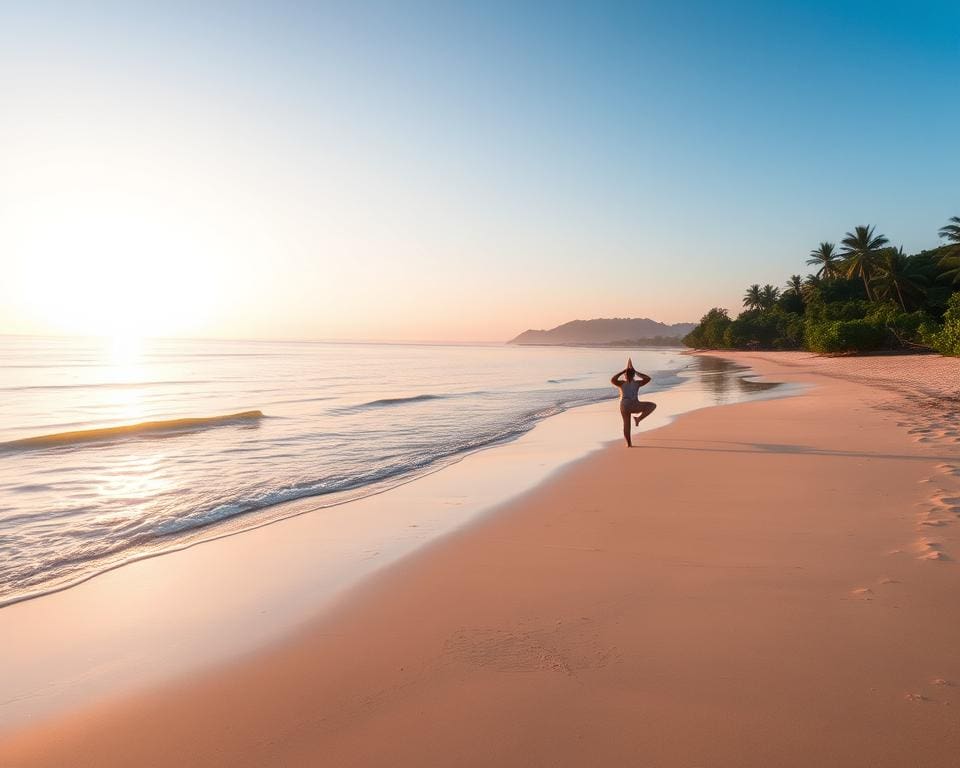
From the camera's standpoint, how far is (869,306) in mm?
59281

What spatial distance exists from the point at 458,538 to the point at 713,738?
396 centimetres

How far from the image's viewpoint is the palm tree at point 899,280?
5847 cm

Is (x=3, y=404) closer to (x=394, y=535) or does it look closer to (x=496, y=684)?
(x=394, y=535)

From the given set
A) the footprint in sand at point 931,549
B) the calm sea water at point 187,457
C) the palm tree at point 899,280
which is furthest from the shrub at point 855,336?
the footprint in sand at point 931,549

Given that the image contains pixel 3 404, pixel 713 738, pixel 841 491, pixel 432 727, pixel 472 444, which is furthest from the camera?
pixel 3 404

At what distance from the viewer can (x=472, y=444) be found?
46.0 feet

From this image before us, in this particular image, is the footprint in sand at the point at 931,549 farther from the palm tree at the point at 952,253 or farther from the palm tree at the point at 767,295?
the palm tree at the point at 767,295

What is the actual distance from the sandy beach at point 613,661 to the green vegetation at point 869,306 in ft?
134

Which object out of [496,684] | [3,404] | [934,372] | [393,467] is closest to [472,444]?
[393,467]

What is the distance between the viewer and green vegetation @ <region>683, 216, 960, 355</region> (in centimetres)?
4838

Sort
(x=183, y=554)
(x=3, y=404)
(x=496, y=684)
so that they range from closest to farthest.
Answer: (x=496, y=684) < (x=183, y=554) < (x=3, y=404)

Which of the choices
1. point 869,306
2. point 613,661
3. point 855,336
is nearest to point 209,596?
A: point 613,661

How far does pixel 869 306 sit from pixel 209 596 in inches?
2727

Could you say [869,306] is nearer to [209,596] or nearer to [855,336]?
[855,336]
